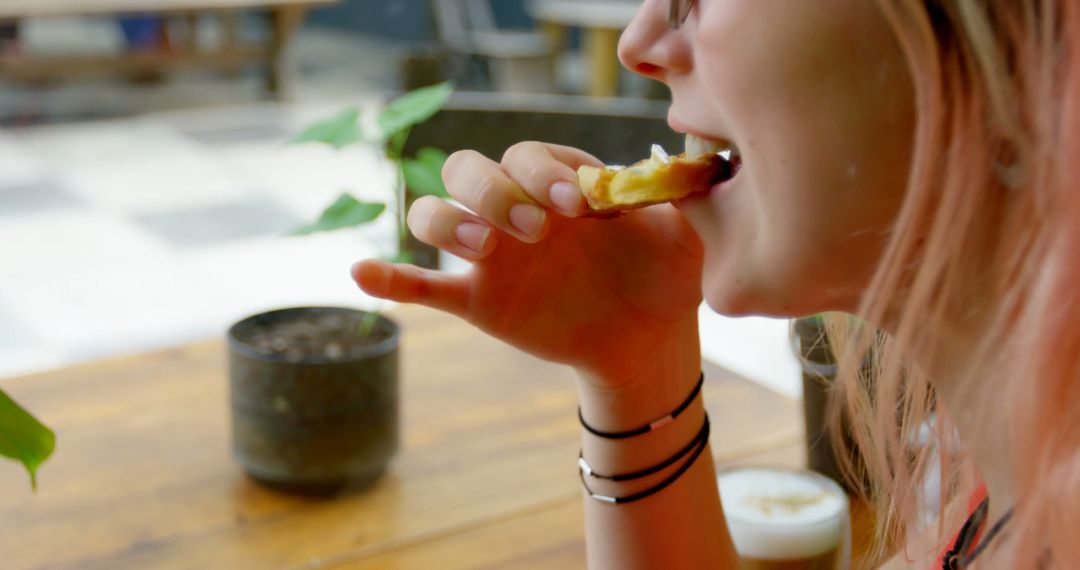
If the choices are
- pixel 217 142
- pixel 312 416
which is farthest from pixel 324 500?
pixel 217 142

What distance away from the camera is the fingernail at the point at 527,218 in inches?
30.3

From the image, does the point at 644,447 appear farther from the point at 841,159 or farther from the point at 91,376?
the point at 91,376

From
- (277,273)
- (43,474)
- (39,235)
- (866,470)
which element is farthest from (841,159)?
(39,235)

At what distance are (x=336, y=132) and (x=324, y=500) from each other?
12.7 inches

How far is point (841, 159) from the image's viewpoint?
1.87 ft

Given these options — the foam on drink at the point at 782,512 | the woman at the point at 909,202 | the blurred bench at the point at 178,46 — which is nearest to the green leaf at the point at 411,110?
the woman at the point at 909,202

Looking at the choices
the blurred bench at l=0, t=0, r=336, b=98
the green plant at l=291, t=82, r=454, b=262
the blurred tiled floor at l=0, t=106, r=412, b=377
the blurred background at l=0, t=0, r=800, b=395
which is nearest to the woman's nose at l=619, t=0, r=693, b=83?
the green plant at l=291, t=82, r=454, b=262

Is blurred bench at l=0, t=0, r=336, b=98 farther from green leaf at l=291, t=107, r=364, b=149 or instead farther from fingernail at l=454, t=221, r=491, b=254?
fingernail at l=454, t=221, r=491, b=254

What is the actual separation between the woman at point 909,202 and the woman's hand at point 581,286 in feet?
0.20

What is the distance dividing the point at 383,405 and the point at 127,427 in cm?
27

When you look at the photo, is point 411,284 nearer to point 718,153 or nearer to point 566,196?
point 566,196

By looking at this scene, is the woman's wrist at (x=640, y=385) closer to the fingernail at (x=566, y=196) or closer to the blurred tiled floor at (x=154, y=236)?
the fingernail at (x=566, y=196)

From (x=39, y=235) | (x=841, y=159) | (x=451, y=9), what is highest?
(x=841, y=159)

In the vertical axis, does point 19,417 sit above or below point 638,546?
above
